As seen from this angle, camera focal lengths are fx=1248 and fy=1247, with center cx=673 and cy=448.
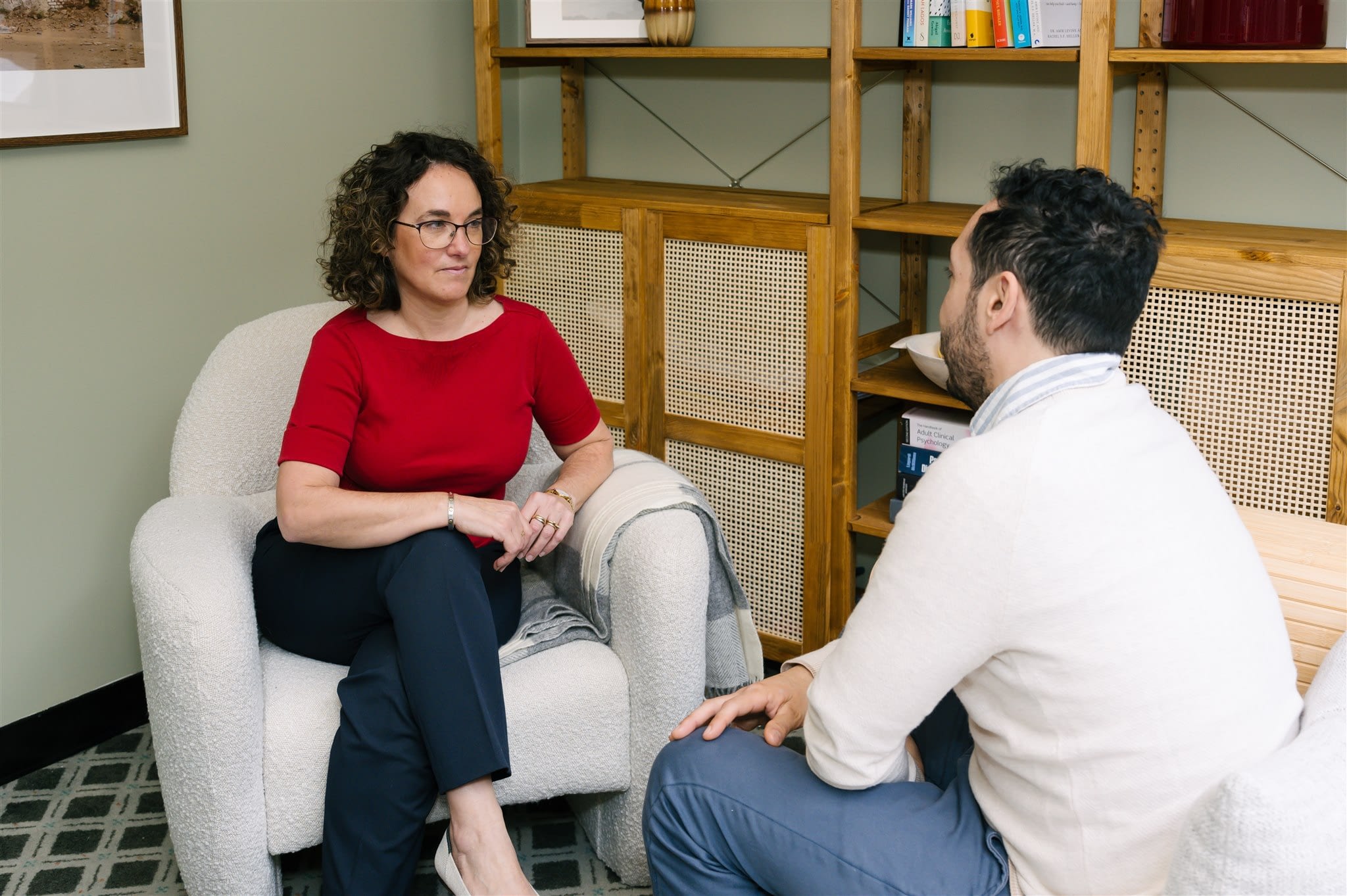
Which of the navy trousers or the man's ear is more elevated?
the man's ear

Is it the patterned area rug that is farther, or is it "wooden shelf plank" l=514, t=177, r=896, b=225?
"wooden shelf plank" l=514, t=177, r=896, b=225

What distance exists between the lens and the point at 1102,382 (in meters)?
1.22

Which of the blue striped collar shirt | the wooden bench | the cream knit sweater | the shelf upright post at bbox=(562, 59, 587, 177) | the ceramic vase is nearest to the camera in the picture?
the cream knit sweater

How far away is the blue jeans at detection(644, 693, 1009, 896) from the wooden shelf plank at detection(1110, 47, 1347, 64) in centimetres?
122

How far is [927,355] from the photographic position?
7.82 ft

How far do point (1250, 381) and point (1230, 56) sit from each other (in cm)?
52

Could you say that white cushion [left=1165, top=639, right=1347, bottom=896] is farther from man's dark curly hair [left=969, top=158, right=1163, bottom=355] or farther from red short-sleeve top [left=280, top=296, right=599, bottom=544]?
red short-sleeve top [left=280, top=296, right=599, bottom=544]

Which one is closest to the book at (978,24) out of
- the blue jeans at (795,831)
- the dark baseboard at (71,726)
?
the blue jeans at (795,831)

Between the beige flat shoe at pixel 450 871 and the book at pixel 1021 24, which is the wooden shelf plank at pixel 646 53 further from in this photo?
the beige flat shoe at pixel 450 871

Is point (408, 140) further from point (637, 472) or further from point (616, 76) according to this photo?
point (616, 76)

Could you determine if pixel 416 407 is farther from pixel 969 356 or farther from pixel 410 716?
pixel 969 356

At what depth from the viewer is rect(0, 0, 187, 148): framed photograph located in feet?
7.12

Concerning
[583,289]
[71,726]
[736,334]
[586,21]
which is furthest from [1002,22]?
[71,726]

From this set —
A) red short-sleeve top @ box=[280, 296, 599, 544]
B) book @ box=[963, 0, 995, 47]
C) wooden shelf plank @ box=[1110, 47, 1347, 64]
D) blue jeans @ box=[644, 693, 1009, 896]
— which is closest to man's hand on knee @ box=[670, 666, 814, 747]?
blue jeans @ box=[644, 693, 1009, 896]
